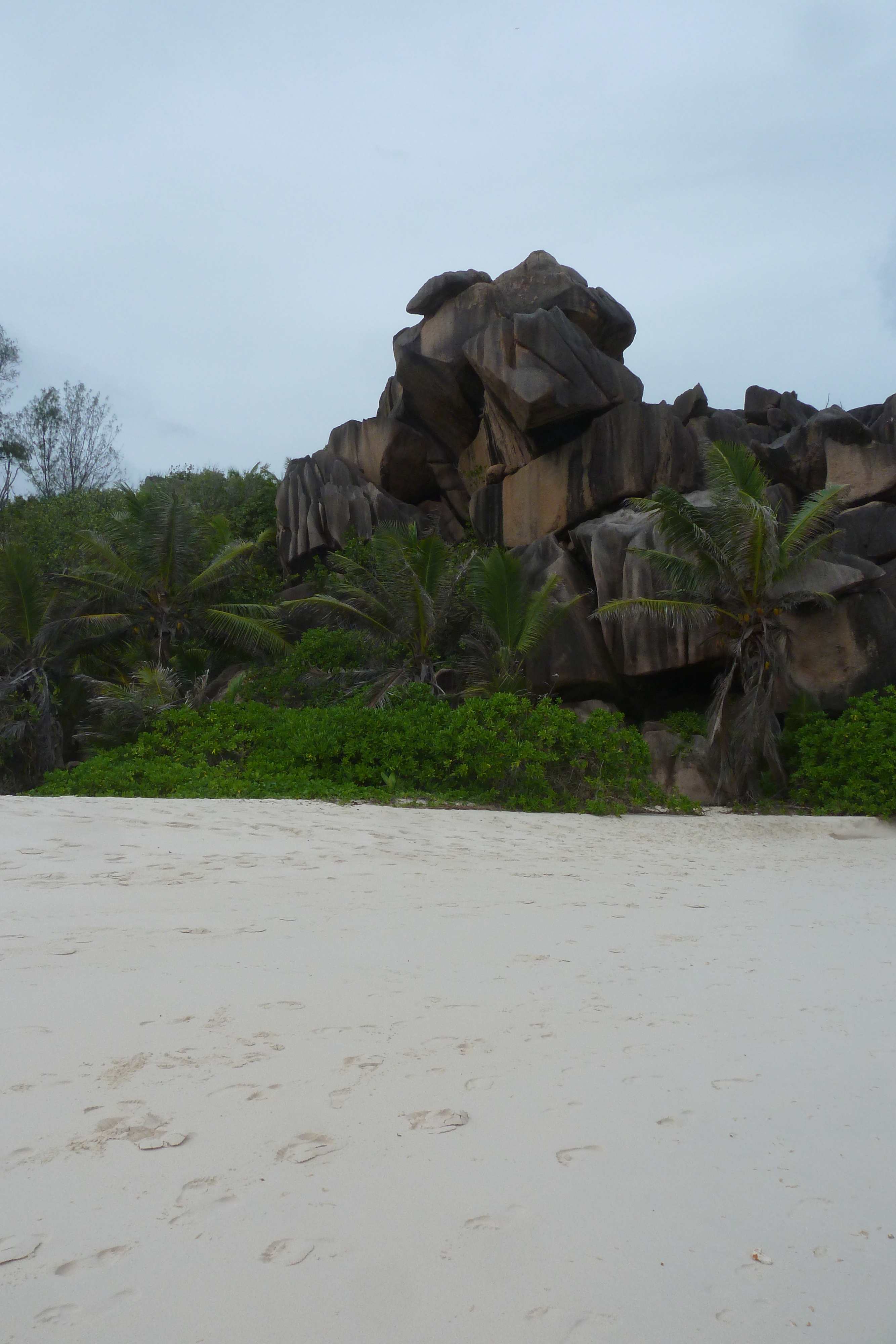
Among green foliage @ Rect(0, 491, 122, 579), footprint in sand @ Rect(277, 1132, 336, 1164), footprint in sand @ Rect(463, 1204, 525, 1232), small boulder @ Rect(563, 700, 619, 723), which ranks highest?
green foliage @ Rect(0, 491, 122, 579)

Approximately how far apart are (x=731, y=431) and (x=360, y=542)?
8483 mm

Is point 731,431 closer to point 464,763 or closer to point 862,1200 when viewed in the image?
point 464,763

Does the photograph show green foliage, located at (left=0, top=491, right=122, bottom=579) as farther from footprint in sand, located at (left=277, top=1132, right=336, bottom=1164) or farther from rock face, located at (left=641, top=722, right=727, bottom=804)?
footprint in sand, located at (left=277, top=1132, right=336, bottom=1164)

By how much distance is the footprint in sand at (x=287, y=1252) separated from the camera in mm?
1737

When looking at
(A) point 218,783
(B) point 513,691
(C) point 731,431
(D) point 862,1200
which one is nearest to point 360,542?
(B) point 513,691

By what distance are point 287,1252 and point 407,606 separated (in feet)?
45.3

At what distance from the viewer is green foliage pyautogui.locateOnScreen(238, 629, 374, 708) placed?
15.9 meters

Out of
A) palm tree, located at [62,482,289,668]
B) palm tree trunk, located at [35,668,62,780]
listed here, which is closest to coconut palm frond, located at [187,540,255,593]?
palm tree, located at [62,482,289,668]

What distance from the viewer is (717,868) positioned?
6.91 metres

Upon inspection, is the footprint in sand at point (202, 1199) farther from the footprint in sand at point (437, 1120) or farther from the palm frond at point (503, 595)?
the palm frond at point (503, 595)

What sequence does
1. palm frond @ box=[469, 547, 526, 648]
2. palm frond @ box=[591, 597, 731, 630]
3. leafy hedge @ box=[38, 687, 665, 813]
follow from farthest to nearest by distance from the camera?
palm frond @ box=[469, 547, 526, 648]
palm frond @ box=[591, 597, 731, 630]
leafy hedge @ box=[38, 687, 665, 813]

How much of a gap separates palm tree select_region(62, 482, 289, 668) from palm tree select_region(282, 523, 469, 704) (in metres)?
1.79

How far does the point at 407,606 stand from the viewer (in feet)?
50.4

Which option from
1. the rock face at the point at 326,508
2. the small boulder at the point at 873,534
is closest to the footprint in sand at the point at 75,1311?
the small boulder at the point at 873,534
